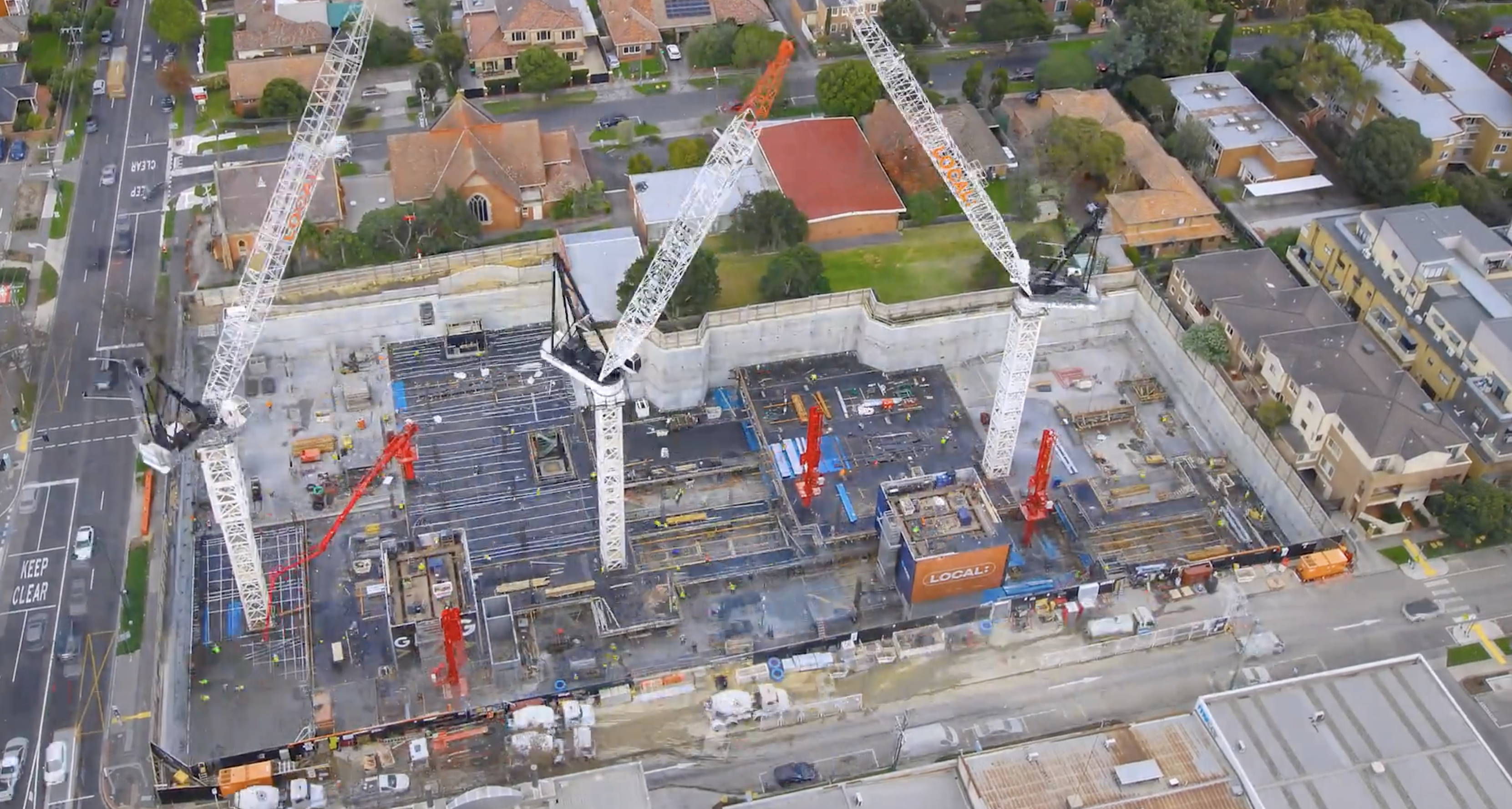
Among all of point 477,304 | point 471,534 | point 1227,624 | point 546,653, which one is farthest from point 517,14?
point 1227,624

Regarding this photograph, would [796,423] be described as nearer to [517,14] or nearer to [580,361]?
[580,361]

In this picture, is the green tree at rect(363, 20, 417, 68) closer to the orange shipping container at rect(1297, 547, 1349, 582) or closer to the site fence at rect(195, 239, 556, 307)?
the site fence at rect(195, 239, 556, 307)

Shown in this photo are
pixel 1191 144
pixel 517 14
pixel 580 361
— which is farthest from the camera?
pixel 517 14

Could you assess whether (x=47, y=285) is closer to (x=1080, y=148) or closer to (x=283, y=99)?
(x=283, y=99)

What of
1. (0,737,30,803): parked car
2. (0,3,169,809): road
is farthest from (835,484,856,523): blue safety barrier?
(0,737,30,803): parked car

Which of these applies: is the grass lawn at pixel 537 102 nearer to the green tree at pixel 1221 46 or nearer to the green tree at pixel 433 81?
the green tree at pixel 433 81
